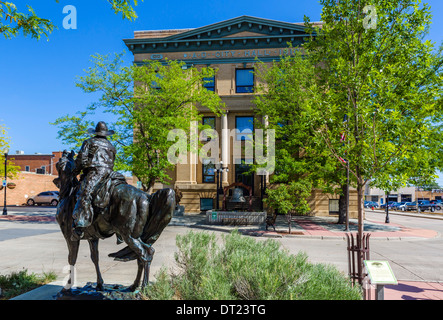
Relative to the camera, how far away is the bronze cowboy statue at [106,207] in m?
5.01

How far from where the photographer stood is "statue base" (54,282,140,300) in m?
5.16

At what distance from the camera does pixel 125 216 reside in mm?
5051

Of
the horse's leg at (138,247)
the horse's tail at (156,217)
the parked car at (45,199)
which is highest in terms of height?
the horse's tail at (156,217)

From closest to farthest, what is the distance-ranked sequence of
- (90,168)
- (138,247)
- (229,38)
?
(138,247), (90,168), (229,38)

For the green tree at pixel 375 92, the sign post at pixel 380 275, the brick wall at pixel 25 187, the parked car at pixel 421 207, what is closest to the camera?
the sign post at pixel 380 275

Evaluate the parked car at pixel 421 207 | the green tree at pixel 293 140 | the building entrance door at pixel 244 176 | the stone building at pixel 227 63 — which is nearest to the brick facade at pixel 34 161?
the stone building at pixel 227 63

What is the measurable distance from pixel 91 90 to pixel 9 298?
719 inches

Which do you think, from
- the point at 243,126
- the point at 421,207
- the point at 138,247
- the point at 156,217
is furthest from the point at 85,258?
the point at 421,207

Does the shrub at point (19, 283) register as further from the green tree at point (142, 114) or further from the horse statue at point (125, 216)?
the green tree at point (142, 114)

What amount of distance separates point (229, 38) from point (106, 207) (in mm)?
27868

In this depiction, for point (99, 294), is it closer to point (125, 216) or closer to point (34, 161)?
point (125, 216)

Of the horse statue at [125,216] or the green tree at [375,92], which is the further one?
the green tree at [375,92]
